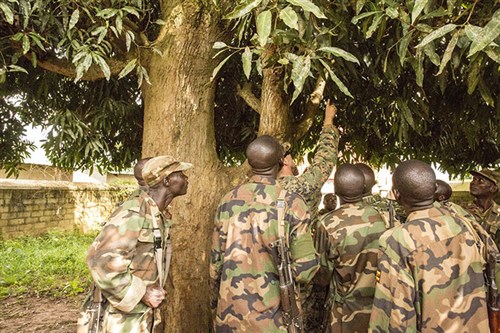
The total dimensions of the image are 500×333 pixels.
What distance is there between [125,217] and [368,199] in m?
1.80

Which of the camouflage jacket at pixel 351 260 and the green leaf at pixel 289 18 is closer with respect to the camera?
the green leaf at pixel 289 18

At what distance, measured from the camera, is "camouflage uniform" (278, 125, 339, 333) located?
3.28 metres

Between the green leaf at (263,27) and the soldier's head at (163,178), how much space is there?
3.94 feet

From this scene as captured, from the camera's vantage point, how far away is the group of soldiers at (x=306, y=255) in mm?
2072

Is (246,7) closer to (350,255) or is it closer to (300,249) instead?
(300,249)

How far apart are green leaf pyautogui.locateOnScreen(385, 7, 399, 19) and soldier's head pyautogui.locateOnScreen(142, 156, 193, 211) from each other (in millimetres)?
1429

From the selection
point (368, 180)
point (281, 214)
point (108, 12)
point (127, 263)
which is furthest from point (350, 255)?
point (108, 12)

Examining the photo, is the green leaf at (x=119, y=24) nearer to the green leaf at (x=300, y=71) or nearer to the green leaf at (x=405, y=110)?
the green leaf at (x=300, y=71)

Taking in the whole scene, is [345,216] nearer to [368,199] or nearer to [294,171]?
[368,199]

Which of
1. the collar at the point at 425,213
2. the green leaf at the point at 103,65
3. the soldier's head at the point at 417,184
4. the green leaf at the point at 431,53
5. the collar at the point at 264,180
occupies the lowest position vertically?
the collar at the point at 425,213

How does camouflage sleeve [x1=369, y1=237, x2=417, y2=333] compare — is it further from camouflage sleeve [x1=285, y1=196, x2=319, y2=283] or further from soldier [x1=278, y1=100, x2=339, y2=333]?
soldier [x1=278, y1=100, x2=339, y2=333]

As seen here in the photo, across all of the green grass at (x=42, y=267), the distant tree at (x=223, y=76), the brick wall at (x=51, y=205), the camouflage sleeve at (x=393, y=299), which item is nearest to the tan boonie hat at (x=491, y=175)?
the distant tree at (x=223, y=76)

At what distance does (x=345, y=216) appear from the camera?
2902 millimetres

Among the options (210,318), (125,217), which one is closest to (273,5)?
(125,217)
